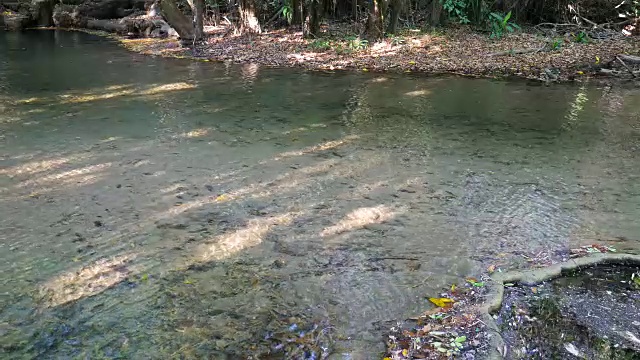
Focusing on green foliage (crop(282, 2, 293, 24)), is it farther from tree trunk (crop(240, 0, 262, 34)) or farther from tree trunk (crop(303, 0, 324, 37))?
tree trunk (crop(303, 0, 324, 37))

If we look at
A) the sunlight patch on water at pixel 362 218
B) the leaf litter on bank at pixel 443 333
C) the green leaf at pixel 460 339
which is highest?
the sunlight patch on water at pixel 362 218

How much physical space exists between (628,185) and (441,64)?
253 inches

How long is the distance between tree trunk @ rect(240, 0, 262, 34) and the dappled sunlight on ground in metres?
11.5

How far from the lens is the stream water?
2.92m

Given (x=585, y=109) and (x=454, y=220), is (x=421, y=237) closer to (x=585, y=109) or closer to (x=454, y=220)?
(x=454, y=220)

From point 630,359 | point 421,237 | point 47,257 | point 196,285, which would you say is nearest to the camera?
point 630,359

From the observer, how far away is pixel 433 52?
458 inches

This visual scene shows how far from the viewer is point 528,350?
2.72m

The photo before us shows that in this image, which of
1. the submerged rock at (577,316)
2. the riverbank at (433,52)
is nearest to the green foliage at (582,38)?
the riverbank at (433,52)

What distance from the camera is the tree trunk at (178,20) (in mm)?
12828

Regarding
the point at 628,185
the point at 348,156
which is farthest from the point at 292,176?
the point at 628,185

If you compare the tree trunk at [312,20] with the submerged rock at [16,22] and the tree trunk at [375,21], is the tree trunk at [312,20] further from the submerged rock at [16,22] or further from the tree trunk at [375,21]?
the submerged rock at [16,22]

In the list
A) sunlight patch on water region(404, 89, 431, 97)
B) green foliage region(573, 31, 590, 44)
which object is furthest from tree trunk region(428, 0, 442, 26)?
Result: sunlight patch on water region(404, 89, 431, 97)

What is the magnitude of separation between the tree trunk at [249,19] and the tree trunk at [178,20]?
138 cm
